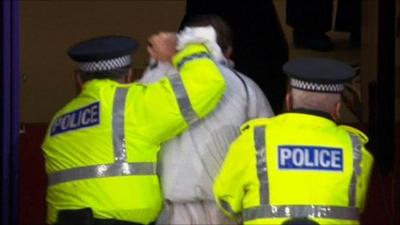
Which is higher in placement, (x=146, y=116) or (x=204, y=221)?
(x=146, y=116)

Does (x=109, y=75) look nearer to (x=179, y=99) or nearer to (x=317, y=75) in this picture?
(x=179, y=99)

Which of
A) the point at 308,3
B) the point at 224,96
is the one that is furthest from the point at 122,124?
the point at 308,3

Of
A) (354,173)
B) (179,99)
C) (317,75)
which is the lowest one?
(354,173)

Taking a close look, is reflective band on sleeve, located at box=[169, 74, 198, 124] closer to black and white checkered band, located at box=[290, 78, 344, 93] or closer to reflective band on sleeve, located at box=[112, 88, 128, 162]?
reflective band on sleeve, located at box=[112, 88, 128, 162]

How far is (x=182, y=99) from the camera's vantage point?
409 cm

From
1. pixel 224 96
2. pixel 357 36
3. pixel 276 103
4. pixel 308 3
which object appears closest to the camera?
pixel 224 96

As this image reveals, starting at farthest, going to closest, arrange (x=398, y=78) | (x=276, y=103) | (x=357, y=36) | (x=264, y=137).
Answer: (x=357, y=36) → (x=398, y=78) → (x=276, y=103) → (x=264, y=137)

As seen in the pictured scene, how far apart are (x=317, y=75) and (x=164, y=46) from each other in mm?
685

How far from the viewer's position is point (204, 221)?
4270 mm

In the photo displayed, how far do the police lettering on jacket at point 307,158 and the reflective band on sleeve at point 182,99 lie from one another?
39 cm

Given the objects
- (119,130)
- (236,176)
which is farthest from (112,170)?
(236,176)

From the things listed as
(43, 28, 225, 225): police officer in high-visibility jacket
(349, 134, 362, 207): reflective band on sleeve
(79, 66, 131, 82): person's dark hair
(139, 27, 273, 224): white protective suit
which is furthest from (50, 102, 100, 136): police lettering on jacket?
(349, 134, 362, 207): reflective band on sleeve

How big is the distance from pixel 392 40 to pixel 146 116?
2.66 metres

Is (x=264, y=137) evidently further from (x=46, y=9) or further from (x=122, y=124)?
(x=46, y=9)
